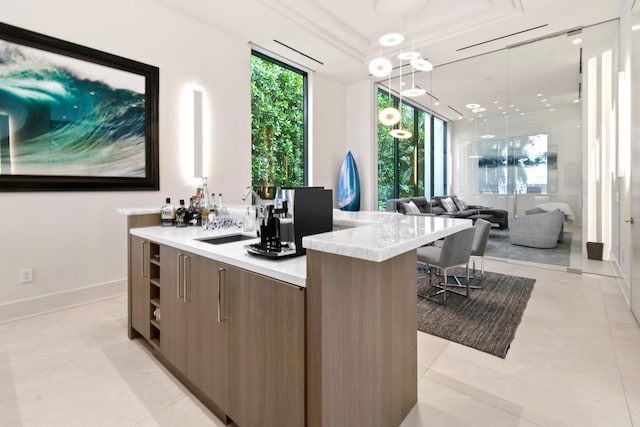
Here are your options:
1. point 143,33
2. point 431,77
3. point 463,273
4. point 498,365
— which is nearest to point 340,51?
point 431,77

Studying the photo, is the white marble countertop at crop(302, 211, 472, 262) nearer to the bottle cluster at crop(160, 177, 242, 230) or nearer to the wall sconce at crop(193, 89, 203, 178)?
the bottle cluster at crop(160, 177, 242, 230)

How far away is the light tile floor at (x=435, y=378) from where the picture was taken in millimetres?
1646

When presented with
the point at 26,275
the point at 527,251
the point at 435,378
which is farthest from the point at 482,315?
the point at 26,275

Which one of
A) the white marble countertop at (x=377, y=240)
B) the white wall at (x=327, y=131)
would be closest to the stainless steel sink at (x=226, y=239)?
the white marble countertop at (x=377, y=240)

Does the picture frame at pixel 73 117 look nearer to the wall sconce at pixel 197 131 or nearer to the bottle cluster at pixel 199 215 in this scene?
the wall sconce at pixel 197 131

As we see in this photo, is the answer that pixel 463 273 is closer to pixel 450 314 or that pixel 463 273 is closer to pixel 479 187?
pixel 450 314

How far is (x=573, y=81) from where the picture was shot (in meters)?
4.75

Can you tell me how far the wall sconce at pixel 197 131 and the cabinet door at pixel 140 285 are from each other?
6.16 feet

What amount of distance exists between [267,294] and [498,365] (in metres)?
1.82

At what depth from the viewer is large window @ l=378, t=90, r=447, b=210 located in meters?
7.01

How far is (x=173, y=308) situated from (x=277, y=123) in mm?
4119

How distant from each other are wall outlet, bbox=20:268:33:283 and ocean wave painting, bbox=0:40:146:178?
92 cm

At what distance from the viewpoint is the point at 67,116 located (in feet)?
10.1

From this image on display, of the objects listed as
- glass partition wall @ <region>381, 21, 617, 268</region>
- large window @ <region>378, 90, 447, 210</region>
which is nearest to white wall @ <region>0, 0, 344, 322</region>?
large window @ <region>378, 90, 447, 210</region>
